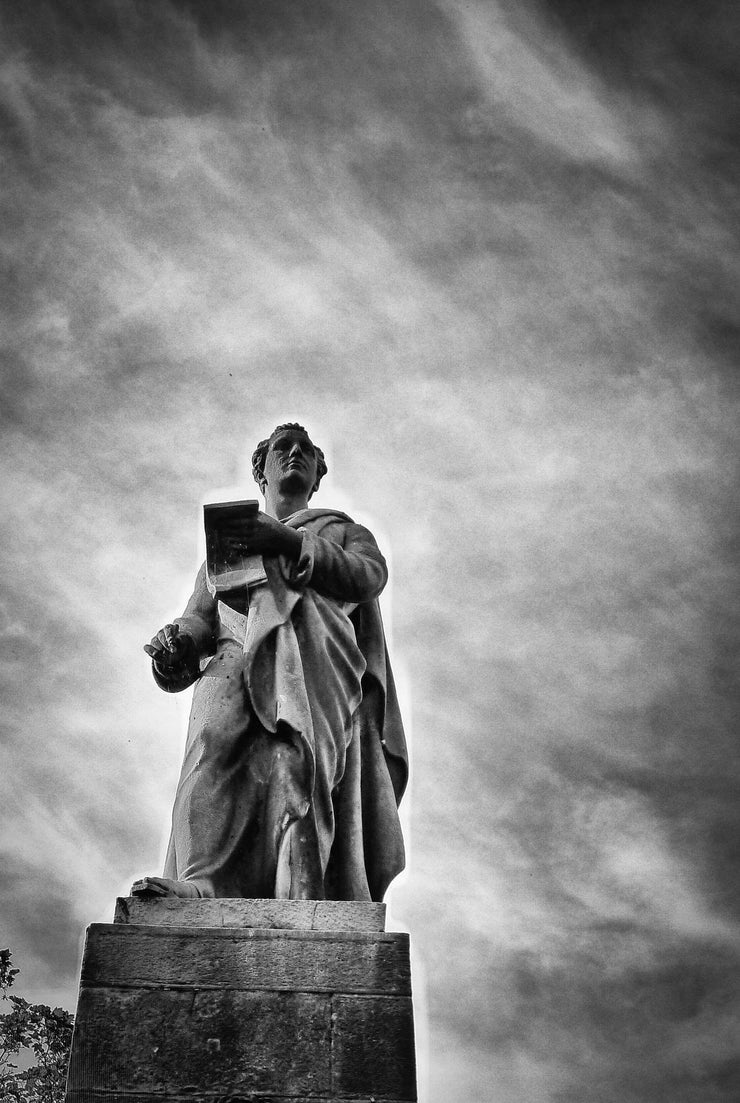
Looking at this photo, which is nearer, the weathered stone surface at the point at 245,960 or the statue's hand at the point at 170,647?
the weathered stone surface at the point at 245,960

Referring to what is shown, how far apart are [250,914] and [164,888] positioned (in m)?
0.49

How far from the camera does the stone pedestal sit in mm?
5773

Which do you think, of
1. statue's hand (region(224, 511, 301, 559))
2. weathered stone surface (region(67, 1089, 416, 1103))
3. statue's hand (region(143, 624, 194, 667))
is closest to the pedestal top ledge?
weathered stone surface (region(67, 1089, 416, 1103))

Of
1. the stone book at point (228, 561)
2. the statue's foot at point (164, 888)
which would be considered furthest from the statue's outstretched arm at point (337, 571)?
the statue's foot at point (164, 888)

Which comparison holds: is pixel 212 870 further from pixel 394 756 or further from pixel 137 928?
pixel 394 756

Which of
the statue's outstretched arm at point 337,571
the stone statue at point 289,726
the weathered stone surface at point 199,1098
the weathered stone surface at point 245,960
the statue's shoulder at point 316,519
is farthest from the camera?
the statue's shoulder at point 316,519

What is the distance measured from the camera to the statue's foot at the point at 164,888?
20.9 feet

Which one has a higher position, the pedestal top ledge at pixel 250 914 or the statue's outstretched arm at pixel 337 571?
the statue's outstretched arm at pixel 337 571

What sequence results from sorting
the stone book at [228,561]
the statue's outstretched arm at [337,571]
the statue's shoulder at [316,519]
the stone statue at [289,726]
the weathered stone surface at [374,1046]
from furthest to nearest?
the statue's shoulder at [316,519]
the statue's outstretched arm at [337,571]
the stone book at [228,561]
the stone statue at [289,726]
the weathered stone surface at [374,1046]

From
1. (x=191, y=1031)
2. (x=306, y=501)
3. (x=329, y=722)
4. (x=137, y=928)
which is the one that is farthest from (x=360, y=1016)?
(x=306, y=501)

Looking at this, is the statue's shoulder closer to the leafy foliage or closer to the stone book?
the stone book

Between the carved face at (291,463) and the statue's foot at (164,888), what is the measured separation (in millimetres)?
3603

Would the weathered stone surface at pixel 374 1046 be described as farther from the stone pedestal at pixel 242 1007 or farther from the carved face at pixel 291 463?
the carved face at pixel 291 463

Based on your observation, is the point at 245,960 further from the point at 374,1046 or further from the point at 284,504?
the point at 284,504
